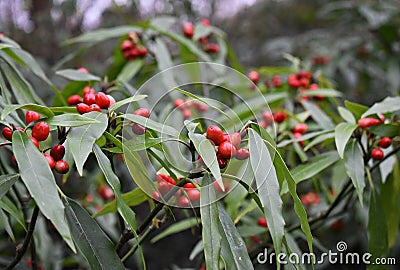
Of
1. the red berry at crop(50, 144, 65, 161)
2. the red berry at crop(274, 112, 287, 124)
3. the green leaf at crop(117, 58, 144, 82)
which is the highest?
the red berry at crop(50, 144, 65, 161)

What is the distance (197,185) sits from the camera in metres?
0.65

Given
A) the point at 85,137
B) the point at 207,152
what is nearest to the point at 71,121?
the point at 85,137

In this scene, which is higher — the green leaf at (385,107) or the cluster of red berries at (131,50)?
the green leaf at (385,107)

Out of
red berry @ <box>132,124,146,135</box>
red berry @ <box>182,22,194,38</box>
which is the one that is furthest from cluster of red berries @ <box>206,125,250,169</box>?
red berry @ <box>182,22,194,38</box>

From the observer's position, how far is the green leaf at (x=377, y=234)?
0.96 metres

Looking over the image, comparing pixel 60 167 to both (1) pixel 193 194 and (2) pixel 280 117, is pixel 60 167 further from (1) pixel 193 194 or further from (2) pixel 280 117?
(2) pixel 280 117

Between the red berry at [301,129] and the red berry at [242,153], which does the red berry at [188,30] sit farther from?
the red berry at [242,153]

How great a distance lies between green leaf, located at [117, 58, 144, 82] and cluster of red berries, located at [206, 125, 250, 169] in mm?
655

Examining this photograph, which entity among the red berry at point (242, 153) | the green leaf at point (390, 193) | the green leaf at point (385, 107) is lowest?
the green leaf at point (390, 193)

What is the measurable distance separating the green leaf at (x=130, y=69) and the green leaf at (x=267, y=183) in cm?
70

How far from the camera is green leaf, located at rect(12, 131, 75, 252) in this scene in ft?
1.65

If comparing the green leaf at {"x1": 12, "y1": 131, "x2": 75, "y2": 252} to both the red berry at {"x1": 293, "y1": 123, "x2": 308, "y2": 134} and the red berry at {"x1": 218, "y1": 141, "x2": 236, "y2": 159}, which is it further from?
the red berry at {"x1": 293, "y1": 123, "x2": 308, "y2": 134}

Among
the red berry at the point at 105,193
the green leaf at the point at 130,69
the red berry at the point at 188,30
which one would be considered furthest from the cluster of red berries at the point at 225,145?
the red berry at the point at 105,193

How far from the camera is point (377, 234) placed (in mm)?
966
